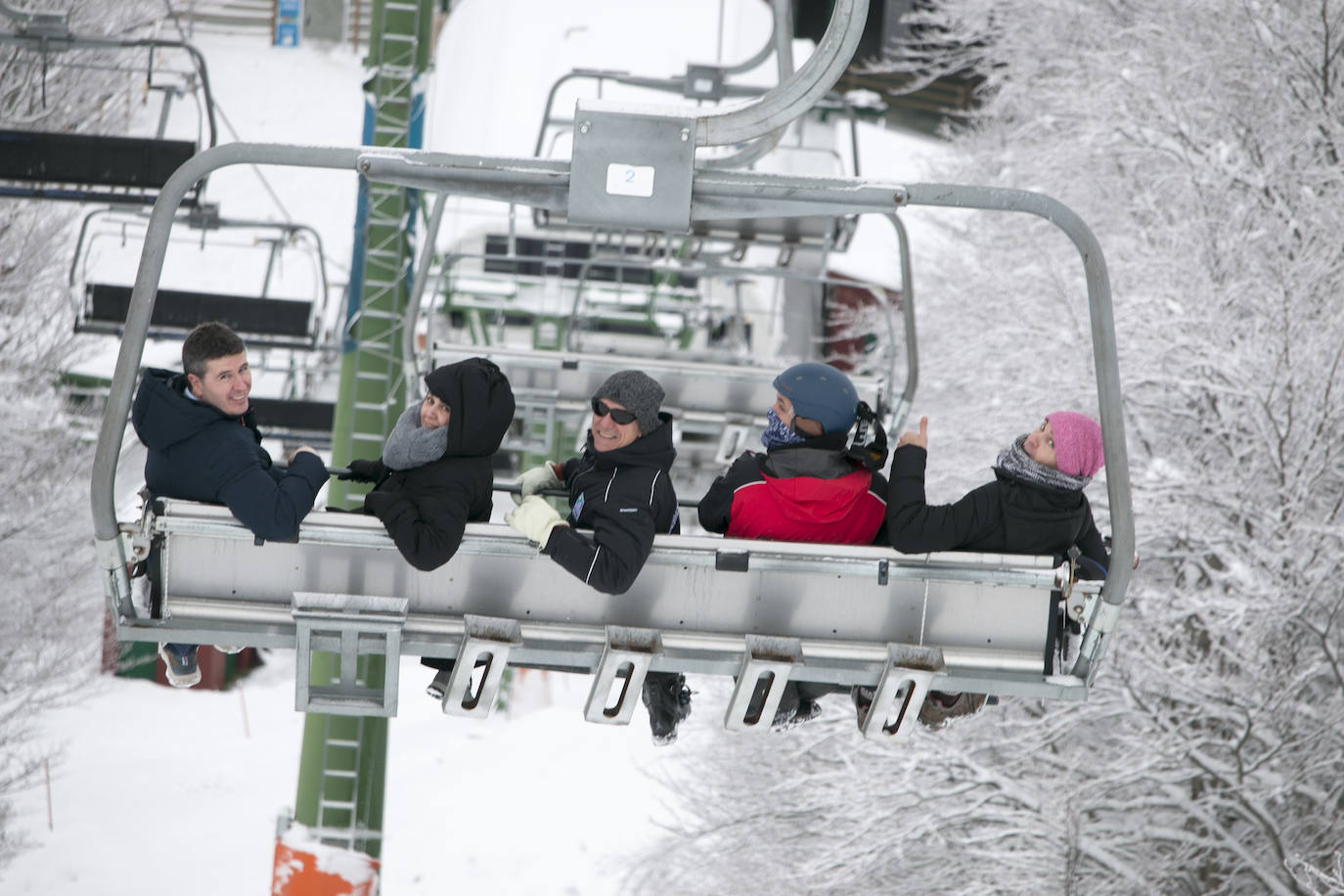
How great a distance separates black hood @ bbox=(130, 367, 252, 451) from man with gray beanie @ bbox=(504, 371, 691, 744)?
27.8 inches

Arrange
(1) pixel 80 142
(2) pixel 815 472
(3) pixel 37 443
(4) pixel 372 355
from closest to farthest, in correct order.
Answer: (2) pixel 815 472
(1) pixel 80 142
(4) pixel 372 355
(3) pixel 37 443

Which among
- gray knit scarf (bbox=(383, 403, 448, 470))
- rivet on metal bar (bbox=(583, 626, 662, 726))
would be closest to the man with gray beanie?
rivet on metal bar (bbox=(583, 626, 662, 726))

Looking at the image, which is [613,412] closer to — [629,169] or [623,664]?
[623,664]

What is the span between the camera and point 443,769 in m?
19.2

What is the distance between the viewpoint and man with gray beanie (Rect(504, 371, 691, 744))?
3113 mm

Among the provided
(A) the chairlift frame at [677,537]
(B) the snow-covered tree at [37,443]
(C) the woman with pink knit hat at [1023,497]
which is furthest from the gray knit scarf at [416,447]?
(B) the snow-covered tree at [37,443]

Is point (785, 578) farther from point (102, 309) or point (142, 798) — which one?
point (142, 798)

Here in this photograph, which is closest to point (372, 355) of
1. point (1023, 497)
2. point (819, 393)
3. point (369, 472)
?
point (369, 472)

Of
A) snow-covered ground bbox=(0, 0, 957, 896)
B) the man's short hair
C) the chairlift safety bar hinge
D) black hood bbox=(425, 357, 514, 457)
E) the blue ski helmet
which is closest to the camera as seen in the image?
the chairlift safety bar hinge

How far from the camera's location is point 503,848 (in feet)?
54.9

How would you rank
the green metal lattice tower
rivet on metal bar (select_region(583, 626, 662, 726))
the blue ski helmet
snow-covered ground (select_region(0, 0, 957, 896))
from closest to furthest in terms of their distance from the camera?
1. rivet on metal bar (select_region(583, 626, 662, 726))
2. the blue ski helmet
3. the green metal lattice tower
4. snow-covered ground (select_region(0, 0, 957, 896))

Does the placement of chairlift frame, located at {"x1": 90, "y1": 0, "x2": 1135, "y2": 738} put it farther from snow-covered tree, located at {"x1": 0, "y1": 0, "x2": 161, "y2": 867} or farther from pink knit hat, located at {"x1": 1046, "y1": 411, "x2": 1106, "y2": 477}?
snow-covered tree, located at {"x1": 0, "y1": 0, "x2": 161, "y2": 867}

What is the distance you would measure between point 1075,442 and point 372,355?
5.62 m

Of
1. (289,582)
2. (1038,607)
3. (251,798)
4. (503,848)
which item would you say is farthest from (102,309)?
(251,798)
